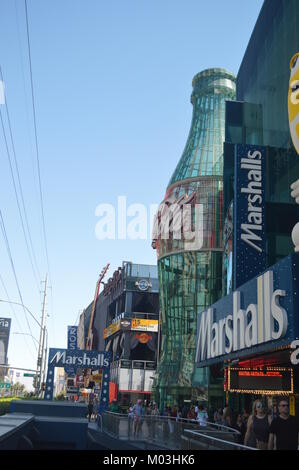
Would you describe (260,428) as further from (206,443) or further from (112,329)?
(112,329)

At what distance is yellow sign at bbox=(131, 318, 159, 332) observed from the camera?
68819mm

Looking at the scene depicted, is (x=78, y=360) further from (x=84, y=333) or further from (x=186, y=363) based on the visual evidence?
(x=84, y=333)

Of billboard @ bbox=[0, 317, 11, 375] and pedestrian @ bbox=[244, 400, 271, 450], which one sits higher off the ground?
billboard @ bbox=[0, 317, 11, 375]

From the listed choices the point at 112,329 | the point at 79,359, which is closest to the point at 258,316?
the point at 79,359

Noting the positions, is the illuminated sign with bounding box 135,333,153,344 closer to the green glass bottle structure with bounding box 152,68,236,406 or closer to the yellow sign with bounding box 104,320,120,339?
the yellow sign with bounding box 104,320,120,339

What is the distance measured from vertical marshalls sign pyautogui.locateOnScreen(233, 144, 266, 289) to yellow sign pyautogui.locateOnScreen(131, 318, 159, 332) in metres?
48.0

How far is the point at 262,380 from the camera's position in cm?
2153

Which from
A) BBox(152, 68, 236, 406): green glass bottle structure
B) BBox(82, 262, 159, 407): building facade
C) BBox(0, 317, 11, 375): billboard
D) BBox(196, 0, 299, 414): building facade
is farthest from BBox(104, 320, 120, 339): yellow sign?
BBox(196, 0, 299, 414): building facade

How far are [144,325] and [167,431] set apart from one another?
51119 mm

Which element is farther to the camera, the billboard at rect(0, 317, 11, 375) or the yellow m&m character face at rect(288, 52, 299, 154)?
the billboard at rect(0, 317, 11, 375)

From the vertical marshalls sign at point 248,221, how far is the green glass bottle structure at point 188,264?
18.6 m

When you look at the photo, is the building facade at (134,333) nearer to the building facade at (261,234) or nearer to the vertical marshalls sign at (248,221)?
the building facade at (261,234)

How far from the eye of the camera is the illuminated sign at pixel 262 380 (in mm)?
20500

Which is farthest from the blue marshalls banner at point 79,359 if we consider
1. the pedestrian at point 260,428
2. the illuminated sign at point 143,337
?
the illuminated sign at point 143,337
